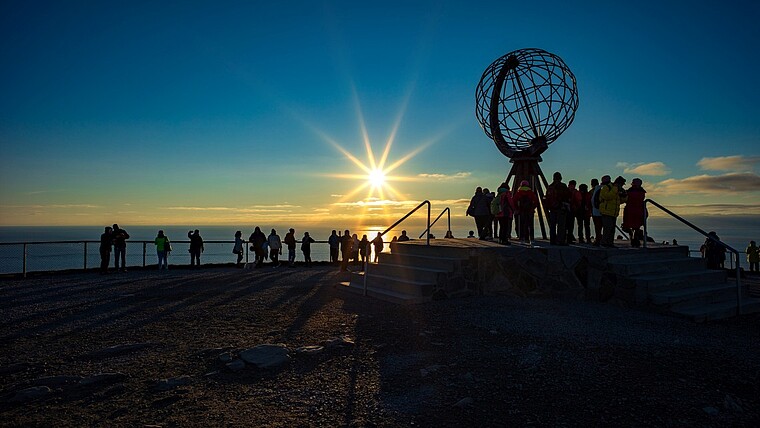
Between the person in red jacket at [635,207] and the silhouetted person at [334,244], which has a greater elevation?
the person in red jacket at [635,207]

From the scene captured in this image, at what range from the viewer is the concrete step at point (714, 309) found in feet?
24.8

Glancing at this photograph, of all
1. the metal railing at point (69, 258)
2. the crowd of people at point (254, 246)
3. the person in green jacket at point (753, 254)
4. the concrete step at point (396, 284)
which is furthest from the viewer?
the person in green jacket at point (753, 254)

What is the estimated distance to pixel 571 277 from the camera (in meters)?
9.23

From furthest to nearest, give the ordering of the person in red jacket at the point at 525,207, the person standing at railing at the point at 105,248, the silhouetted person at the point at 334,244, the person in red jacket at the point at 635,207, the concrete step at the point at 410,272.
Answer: the silhouetted person at the point at 334,244
the person standing at railing at the point at 105,248
the person in red jacket at the point at 525,207
the person in red jacket at the point at 635,207
the concrete step at the point at 410,272

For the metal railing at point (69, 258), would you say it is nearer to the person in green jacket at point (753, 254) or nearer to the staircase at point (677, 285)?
the staircase at point (677, 285)

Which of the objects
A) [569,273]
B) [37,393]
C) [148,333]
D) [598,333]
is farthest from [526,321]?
[37,393]

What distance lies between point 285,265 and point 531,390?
600 inches

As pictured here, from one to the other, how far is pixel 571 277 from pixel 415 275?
328 centimetres

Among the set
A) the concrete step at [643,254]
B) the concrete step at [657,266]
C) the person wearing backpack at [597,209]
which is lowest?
the concrete step at [657,266]

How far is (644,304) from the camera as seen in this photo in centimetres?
812

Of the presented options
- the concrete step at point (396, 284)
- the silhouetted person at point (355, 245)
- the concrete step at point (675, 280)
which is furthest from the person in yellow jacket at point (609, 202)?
the silhouetted person at point (355, 245)

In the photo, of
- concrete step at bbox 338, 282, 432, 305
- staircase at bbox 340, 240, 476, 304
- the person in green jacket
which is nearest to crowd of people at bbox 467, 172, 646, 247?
staircase at bbox 340, 240, 476, 304

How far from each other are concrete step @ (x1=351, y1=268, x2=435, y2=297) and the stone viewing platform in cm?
2

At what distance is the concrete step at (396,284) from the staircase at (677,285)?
12.0ft
